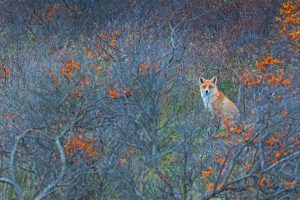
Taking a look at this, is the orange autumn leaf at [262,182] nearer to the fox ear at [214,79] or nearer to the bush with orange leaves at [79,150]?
the bush with orange leaves at [79,150]

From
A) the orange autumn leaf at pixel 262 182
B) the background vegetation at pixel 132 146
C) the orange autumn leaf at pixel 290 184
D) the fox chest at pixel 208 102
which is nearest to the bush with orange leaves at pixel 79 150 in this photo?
the background vegetation at pixel 132 146

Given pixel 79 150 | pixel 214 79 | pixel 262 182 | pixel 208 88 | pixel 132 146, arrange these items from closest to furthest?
pixel 262 182
pixel 79 150
pixel 132 146
pixel 208 88
pixel 214 79

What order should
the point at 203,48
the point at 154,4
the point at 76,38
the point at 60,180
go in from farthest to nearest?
1. the point at 154,4
2. the point at 76,38
3. the point at 203,48
4. the point at 60,180

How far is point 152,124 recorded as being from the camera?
17.3 ft

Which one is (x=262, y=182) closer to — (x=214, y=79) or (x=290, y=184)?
(x=290, y=184)

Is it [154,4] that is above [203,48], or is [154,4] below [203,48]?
above

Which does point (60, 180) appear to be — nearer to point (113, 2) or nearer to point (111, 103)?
point (111, 103)

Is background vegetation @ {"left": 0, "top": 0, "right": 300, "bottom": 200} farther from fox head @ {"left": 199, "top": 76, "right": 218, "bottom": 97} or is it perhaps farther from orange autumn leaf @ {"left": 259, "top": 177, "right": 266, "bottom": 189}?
fox head @ {"left": 199, "top": 76, "right": 218, "bottom": 97}

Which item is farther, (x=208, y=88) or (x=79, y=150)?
(x=208, y=88)

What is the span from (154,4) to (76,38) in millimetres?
2856

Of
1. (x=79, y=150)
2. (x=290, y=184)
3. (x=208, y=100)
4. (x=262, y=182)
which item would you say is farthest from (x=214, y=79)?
(x=290, y=184)

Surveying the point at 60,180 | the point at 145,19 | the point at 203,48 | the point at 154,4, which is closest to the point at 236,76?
the point at 203,48

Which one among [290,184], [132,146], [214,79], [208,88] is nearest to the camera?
[290,184]

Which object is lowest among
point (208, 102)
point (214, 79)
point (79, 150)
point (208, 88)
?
point (79, 150)
